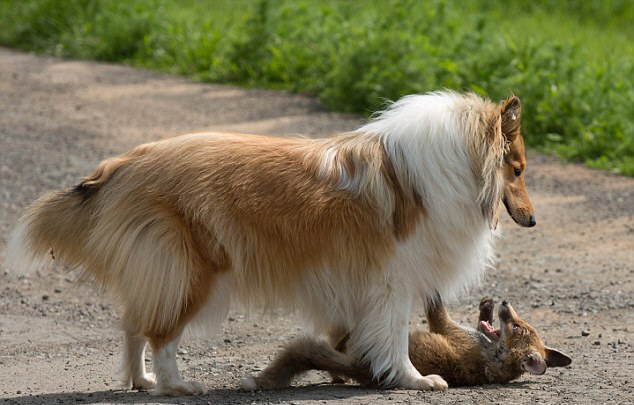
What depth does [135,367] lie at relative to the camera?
6.10 meters

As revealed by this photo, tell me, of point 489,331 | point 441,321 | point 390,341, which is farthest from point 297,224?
point 489,331

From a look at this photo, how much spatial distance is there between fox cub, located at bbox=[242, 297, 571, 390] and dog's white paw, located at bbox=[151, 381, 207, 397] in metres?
0.29

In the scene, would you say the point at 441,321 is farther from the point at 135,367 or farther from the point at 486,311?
the point at 135,367

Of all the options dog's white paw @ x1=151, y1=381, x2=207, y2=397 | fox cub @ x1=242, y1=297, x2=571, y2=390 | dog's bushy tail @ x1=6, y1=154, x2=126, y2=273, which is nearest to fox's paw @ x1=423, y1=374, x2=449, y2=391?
fox cub @ x1=242, y1=297, x2=571, y2=390

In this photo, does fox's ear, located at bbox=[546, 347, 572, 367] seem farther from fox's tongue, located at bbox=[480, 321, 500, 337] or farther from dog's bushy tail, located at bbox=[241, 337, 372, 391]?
dog's bushy tail, located at bbox=[241, 337, 372, 391]

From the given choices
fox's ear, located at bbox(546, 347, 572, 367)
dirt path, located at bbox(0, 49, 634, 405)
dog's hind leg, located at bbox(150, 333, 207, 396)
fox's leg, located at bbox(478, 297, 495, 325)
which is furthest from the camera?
fox's leg, located at bbox(478, 297, 495, 325)

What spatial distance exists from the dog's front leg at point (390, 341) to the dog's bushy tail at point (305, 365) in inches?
3.0

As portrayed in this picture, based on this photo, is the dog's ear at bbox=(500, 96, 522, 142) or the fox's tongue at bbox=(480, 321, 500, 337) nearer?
the dog's ear at bbox=(500, 96, 522, 142)

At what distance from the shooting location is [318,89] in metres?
14.2

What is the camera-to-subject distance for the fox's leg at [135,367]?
6.08 meters

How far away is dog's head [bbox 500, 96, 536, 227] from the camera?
19.6ft

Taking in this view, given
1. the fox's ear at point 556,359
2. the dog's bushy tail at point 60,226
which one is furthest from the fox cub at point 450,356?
the dog's bushy tail at point 60,226

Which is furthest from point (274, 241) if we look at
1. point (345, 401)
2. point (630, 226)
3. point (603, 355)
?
point (630, 226)

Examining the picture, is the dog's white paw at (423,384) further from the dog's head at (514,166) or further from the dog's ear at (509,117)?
the dog's ear at (509,117)
